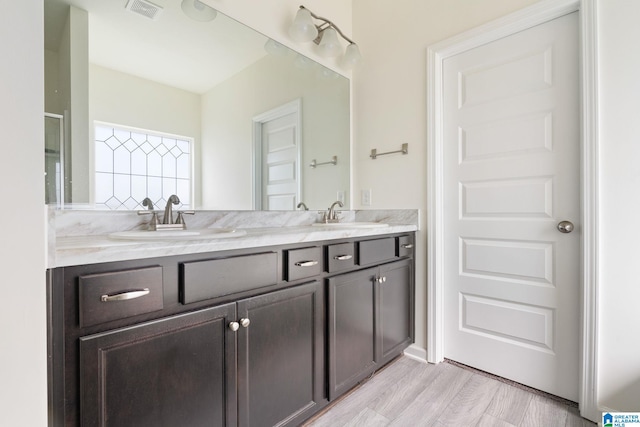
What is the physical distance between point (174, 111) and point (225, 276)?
0.93 m

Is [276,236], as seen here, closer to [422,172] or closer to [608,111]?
[422,172]

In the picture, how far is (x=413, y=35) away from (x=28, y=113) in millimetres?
2063

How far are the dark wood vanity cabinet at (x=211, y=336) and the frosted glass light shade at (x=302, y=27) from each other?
1.27m

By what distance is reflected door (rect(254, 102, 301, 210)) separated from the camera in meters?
1.75

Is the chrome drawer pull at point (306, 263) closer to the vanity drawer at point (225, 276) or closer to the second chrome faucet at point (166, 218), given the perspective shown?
the vanity drawer at point (225, 276)

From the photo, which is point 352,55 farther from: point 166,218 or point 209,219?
point 166,218

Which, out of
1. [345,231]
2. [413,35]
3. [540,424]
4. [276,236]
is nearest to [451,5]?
[413,35]

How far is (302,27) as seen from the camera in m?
1.73

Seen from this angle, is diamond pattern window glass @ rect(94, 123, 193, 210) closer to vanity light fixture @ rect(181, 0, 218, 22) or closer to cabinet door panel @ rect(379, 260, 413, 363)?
vanity light fixture @ rect(181, 0, 218, 22)

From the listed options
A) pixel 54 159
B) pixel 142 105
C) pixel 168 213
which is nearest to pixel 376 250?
pixel 168 213

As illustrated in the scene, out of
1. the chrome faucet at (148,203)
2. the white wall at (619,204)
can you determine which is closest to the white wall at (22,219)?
the chrome faucet at (148,203)

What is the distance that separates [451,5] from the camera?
1787 millimetres

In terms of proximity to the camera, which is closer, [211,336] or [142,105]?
[211,336]

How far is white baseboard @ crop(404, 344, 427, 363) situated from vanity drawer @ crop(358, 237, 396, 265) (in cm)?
68
